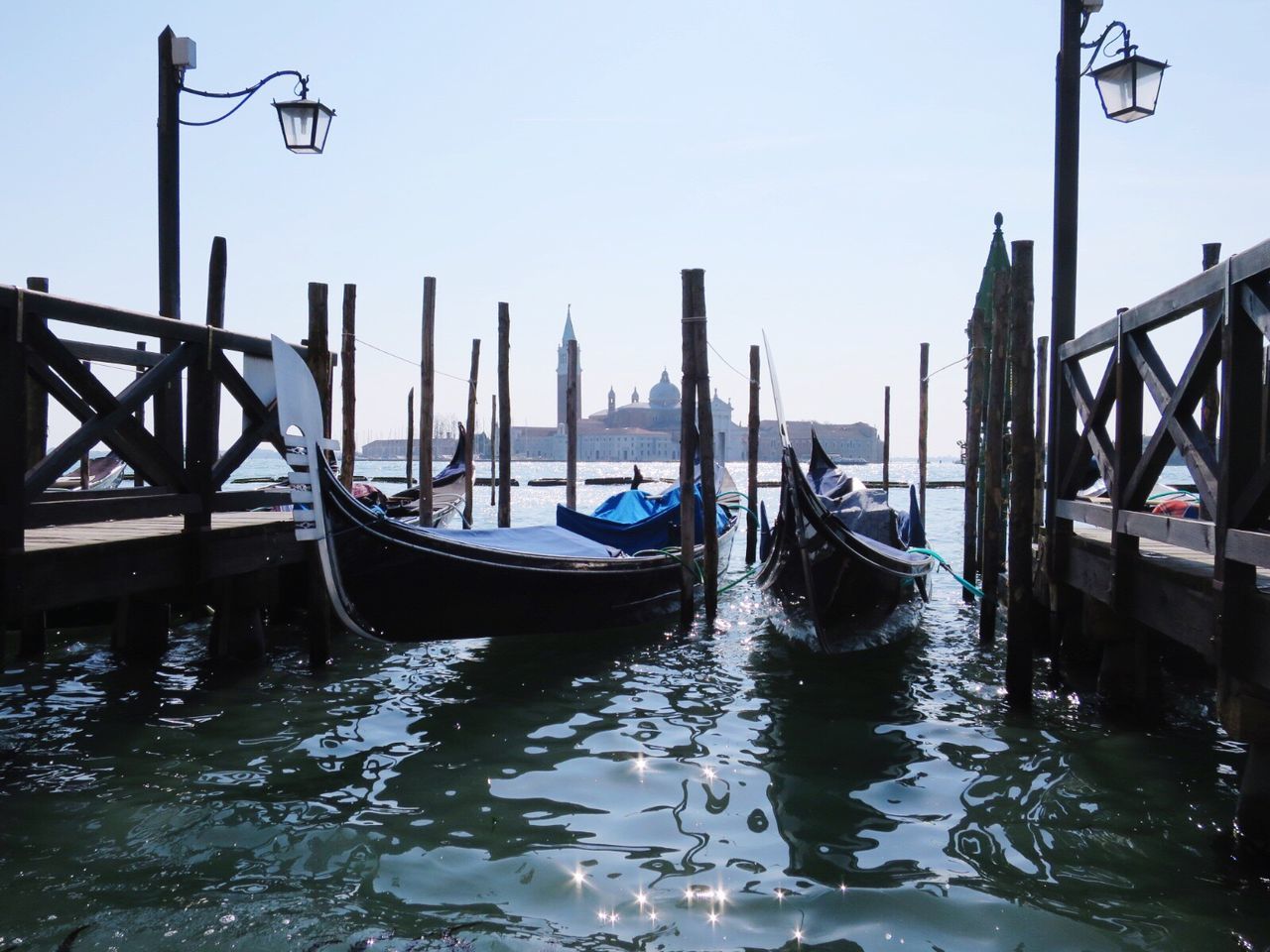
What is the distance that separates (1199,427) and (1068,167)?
6.06ft

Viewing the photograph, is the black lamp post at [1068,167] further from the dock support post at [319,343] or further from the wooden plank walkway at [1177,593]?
the dock support post at [319,343]

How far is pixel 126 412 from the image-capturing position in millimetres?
3400

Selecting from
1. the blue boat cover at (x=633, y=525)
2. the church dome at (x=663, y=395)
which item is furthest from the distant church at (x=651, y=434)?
the blue boat cover at (x=633, y=525)

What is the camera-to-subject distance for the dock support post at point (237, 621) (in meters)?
4.70

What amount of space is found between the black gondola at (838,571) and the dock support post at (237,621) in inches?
104

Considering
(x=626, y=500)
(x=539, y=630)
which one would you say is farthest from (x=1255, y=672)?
(x=626, y=500)

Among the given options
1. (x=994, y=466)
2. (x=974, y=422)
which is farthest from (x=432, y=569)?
(x=974, y=422)

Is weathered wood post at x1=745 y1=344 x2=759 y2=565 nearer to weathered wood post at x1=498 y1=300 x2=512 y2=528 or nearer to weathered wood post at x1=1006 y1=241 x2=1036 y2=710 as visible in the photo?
weathered wood post at x1=498 y1=300 x2=512 y2=528

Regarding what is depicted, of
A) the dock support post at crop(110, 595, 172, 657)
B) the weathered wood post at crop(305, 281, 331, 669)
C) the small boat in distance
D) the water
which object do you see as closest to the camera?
the water

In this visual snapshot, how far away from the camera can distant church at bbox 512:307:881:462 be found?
87750 millimetres

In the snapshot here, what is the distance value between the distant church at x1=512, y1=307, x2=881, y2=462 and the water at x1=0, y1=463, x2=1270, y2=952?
257 feet

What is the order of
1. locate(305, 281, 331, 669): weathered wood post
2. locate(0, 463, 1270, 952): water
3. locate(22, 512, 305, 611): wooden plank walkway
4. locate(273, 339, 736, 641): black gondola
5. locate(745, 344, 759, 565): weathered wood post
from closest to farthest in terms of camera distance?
locate(0, 463, 1270, 952): water
locate(22, 512, 305, 611): wooden plank walkway
locate(273, 339, 736, 641): black gondola
locate(305, 281, 331, 669): weathered wood post
locate(745, 344, 759, 565): weathered wood post

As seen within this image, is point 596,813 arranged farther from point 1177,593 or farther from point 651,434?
point 651,434

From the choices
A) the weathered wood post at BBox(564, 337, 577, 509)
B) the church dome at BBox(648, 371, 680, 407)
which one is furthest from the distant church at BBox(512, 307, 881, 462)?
the weathered wood post at BBox(564, 337, 577, 509)
